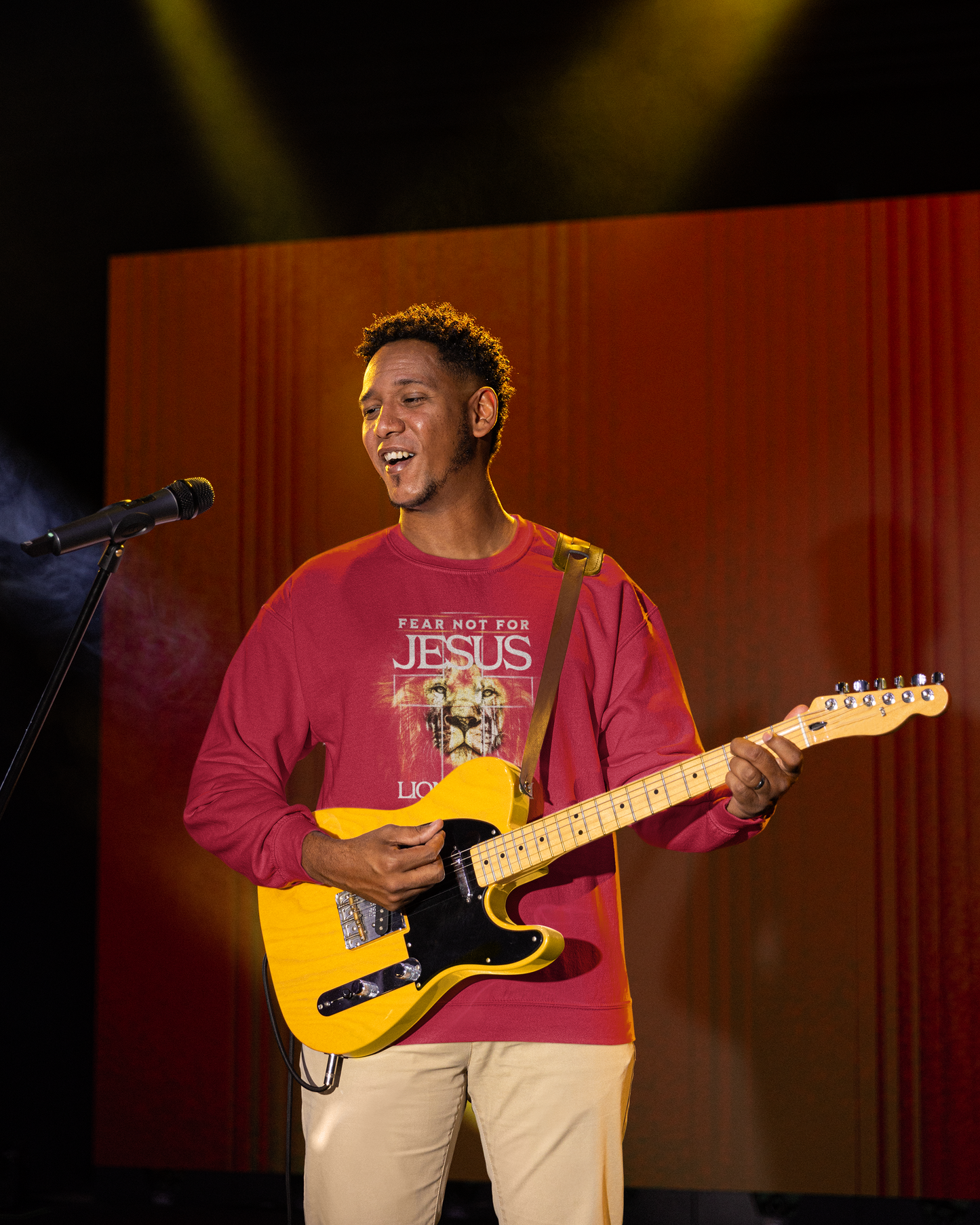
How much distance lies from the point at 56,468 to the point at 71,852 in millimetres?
1447

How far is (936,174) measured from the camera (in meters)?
3.61

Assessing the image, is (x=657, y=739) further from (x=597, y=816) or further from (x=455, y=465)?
(x=455, y=465)

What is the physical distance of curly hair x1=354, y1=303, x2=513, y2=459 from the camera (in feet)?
6.89

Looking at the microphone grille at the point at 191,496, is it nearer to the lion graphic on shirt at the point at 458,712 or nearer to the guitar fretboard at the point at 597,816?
the lion graphic on shirt at the point at 458,712

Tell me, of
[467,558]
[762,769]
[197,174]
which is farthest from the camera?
[197,174]

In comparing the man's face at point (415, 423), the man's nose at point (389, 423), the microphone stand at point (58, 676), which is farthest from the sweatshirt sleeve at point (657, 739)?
the microphone stand at point (58, 676)

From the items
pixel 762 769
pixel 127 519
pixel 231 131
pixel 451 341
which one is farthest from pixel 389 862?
pixel 231 131

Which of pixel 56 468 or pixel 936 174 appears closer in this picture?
pixel 936 174

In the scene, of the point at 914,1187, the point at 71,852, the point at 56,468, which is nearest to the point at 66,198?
the point at 56,468

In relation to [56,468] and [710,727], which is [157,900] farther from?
[710,727]

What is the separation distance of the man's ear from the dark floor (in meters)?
2.59

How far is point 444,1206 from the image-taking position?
3674 millimetres

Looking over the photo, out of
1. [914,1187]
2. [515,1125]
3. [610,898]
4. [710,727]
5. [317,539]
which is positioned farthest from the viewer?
[317,539]

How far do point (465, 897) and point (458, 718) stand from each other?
1.02 ft
